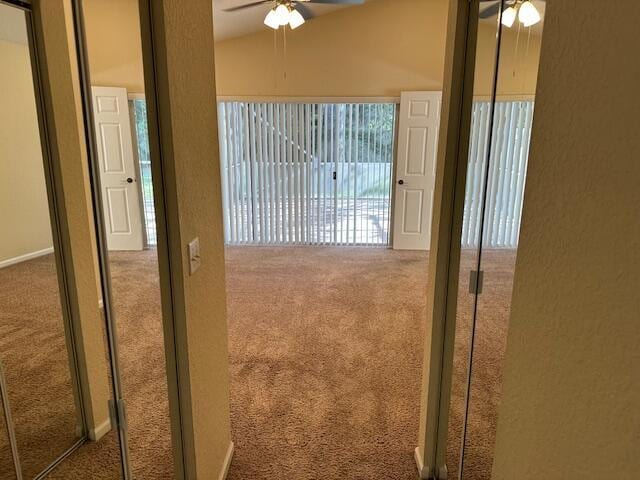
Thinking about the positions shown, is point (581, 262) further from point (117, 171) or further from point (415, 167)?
point (415, 167)

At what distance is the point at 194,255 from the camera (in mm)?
1400

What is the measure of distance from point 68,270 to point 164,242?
27 cm

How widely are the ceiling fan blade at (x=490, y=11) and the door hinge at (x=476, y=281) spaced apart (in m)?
0.84

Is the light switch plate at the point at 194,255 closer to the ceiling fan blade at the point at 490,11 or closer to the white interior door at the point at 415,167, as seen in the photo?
the ceiling fan blade at the point at 490,11

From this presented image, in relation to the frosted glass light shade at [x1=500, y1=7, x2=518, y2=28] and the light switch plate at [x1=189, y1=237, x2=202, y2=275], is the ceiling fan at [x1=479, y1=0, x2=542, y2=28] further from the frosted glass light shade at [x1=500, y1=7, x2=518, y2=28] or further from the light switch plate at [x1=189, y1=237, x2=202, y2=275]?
the light switch plate at [x1=189, y1=237, x2=202, y2=275]

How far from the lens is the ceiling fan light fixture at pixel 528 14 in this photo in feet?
3.25

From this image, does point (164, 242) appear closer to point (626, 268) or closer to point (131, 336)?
point (131, 336)

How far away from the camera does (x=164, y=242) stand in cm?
127

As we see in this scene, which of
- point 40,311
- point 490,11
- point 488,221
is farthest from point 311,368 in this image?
point 490,11

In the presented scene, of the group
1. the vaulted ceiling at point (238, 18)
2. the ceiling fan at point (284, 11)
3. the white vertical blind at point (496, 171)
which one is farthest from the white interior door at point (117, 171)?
the vaulted ceiling at point (238, 18)

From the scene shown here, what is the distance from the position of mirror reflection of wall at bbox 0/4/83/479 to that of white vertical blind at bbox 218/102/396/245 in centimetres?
472

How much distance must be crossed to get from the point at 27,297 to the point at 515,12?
1.62m

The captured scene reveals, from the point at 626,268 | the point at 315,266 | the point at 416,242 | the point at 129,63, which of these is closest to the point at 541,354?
the point at 626,268

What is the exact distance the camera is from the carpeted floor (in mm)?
1289
